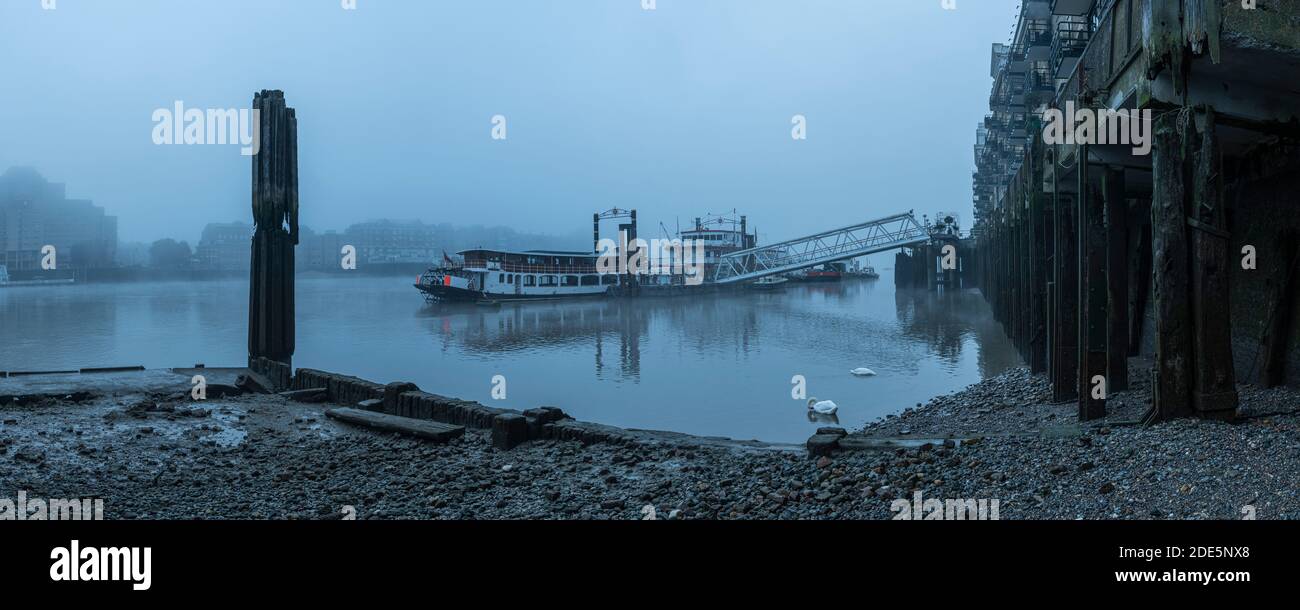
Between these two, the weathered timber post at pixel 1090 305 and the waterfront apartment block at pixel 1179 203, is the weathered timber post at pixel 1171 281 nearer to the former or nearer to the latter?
the waterfront apartment block at pixel 1179 203

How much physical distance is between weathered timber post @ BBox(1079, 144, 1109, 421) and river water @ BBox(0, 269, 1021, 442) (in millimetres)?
5275

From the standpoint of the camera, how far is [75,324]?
45.4 m

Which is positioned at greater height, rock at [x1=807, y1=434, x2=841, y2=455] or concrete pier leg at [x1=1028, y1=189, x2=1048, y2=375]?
concrete pier leg at [x1=1028, y1=189, x2=1048, y2=375]

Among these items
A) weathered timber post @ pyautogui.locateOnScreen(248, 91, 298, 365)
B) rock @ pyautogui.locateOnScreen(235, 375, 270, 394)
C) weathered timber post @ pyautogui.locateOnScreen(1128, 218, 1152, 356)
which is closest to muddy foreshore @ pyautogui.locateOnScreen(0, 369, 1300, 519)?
rock @ pyautogui.locateOnScreen(235, 375, 270, 394)

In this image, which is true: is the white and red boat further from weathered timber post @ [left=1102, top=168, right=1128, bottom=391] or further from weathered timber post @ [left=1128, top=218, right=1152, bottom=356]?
weathered timber post @ [left=1102, top=168, right=1128, bottom=391]

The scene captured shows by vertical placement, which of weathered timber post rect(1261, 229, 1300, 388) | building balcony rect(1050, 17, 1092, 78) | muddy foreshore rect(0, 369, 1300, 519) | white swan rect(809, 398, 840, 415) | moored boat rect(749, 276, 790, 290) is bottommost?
white swan rect(809, 398, 840, 415)

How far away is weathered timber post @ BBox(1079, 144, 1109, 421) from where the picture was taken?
8.88 meters

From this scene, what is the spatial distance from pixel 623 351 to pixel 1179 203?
24136 millimetres

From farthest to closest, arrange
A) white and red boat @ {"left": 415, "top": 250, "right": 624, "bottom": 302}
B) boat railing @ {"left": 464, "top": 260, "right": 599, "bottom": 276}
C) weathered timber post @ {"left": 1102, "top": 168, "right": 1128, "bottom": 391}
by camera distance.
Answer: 1. boat railing @ {"left": 464, "top": 260, "right": 599, "bottom": 276}
2. white and red boat @ {"left": 415, "top": 250, "right": 624, "bottom": 302}
3. weathered timber post @ {"left": 1102, "top": 168, "right": 1128, "bottom": 391}

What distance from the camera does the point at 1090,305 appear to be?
9.12 metres

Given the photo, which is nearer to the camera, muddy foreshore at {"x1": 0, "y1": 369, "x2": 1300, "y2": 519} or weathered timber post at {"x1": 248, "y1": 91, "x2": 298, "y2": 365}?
muddy foreshore at {"x1": 0, "y1": 369, "x2": 1300, "y2": 519}

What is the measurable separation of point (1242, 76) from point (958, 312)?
121ft
